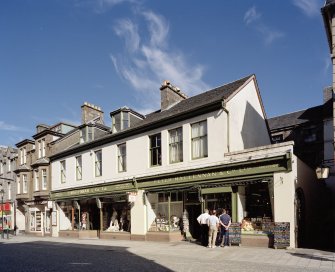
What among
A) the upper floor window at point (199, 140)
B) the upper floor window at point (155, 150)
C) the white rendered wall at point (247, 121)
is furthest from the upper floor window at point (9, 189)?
the white rendered wall at point (247, 121)

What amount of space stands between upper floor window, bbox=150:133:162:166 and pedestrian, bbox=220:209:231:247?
571cm

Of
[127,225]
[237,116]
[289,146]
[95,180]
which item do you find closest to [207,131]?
[237,116]

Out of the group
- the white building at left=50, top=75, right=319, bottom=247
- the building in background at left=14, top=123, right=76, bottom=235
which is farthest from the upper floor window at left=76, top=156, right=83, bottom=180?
the building in background at left=14, top=123, right=76, bottom=235

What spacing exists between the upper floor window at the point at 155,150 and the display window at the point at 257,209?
575 centimetres

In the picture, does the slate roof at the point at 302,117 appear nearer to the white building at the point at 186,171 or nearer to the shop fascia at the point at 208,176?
the white building at the point at 186,171

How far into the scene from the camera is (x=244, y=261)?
11.7 metres

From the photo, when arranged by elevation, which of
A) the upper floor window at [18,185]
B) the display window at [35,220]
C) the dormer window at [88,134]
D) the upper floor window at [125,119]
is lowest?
the display window at [35,220]

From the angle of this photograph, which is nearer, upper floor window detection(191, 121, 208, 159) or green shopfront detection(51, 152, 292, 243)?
green shopfront detection(51, 152, 292, 243)

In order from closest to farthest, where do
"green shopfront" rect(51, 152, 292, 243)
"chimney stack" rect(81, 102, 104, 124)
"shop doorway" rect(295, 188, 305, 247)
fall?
Result: "shop doorway" rect(295, 188, 305, 247) < "green shopfront" rect(51, 152, 292, 243) < "chimney stack" rect(81, 102, 104, 124)

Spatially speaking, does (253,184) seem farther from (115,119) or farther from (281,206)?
(115,119)

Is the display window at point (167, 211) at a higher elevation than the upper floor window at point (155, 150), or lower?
lower

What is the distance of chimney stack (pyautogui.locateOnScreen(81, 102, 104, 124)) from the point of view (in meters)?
30.0

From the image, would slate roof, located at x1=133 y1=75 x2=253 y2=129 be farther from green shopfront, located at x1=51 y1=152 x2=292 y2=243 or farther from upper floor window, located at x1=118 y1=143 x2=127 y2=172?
green shopfront, located at x1=51 y1=152 x2=292 y2=243

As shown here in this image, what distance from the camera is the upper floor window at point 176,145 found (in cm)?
1909
